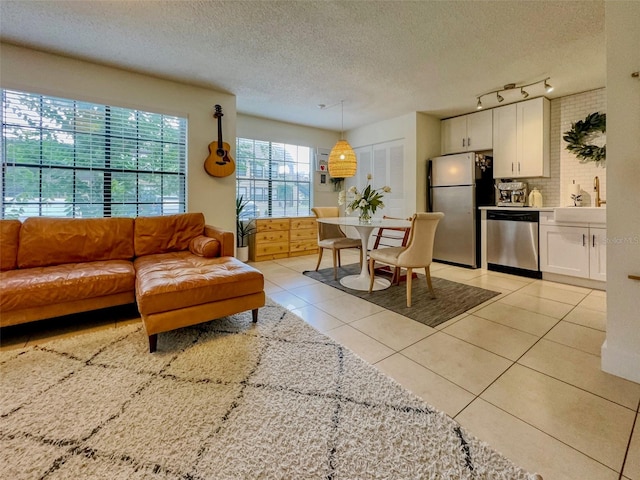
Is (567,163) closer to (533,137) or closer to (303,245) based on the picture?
(533,137)

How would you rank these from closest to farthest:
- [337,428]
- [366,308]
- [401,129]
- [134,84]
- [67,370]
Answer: [337,428]
[67,370]
[366,308]
[134,84]
[401,129]

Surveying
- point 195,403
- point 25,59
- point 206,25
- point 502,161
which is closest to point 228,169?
point 206,25

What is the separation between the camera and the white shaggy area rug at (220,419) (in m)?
1.13

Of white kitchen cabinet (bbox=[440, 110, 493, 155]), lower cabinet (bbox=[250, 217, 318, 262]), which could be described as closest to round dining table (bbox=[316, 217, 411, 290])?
lower cabinet (bbox=[250, 217, 318, 262])

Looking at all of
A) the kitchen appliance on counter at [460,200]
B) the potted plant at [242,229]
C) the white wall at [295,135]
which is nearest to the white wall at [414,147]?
the kitchen appliance on counter at [460,200]

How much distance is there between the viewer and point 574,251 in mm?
3562

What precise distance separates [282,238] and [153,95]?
9.14 feet

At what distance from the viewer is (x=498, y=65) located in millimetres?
3232

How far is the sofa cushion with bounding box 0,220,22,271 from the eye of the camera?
2447mm

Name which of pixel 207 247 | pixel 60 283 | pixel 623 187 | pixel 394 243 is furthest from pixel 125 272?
pixel 394 243

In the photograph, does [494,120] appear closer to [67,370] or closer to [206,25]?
[206,25]

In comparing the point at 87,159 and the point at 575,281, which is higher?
the point at 87,159

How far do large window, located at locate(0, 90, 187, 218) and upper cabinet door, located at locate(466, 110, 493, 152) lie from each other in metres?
4.36

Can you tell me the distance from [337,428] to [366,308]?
155 centimetres
